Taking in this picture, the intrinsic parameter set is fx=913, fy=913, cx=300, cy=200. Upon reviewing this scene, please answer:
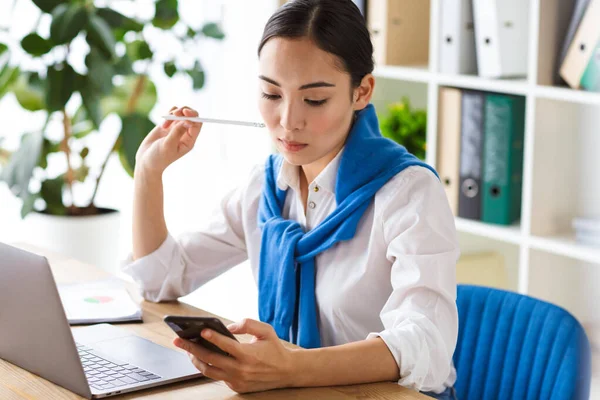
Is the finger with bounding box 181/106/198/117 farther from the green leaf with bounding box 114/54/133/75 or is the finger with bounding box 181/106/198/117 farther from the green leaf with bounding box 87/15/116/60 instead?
the green leaf with bounding box 114/54/133/75

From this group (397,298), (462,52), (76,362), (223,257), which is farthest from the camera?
(462,52)

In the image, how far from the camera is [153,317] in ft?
5.39

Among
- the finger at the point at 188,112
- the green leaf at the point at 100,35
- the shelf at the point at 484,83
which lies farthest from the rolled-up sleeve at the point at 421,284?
the green leaf at the point at 100,35

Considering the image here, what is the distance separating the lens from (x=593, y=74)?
94.7 inches

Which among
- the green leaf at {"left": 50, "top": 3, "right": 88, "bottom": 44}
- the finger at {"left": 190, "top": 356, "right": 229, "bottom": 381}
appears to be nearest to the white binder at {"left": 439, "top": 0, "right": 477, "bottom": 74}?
the green leaf at {"left": 50, "top": 3, "right": 88, "bottom": 44}

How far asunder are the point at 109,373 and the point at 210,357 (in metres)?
0.19

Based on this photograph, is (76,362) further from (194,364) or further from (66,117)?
(66,117)

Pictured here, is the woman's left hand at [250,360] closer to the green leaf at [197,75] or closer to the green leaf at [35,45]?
the green leaf at [35,45]

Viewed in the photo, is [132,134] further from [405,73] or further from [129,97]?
[405,73]

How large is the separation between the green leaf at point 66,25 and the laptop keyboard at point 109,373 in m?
1.73

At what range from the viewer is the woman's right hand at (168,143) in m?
1.71

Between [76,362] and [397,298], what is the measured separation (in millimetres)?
489

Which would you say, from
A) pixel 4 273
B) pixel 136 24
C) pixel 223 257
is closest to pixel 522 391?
pixel 223 257

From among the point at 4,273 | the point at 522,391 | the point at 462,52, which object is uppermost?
the point at 462,52
